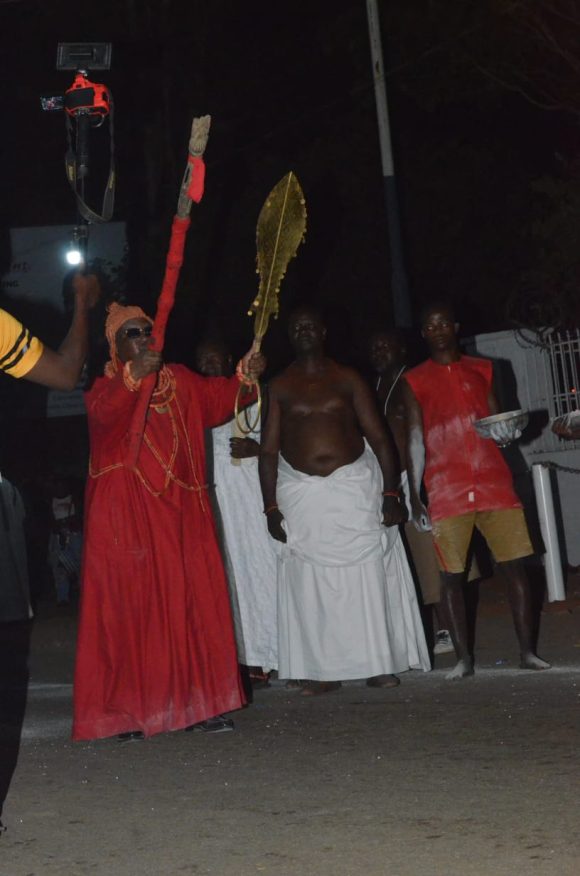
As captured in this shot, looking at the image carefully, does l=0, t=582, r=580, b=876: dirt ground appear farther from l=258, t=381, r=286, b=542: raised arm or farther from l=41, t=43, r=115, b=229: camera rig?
l=41, t=43, r=115, b=229: camera rig

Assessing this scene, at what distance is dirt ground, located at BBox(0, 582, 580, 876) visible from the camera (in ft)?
15.7

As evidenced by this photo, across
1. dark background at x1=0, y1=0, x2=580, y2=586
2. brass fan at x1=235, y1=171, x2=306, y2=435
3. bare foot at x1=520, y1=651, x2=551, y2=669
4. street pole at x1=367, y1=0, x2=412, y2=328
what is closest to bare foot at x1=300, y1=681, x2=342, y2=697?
bare foot at x1=520, y1=651, x2=551, y2=669

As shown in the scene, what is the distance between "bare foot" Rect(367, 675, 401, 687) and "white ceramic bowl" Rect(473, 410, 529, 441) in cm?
140

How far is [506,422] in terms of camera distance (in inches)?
324

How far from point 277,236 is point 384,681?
2.48 meters

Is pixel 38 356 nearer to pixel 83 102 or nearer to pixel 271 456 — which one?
pixel 83 102

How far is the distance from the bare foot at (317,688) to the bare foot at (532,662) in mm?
1031

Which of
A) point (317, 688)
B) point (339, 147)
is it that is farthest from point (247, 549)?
point (339, 147)

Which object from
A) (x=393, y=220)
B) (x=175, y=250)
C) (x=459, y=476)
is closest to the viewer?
(x=175, y=250)

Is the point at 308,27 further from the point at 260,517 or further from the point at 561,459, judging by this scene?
the point at 260,517

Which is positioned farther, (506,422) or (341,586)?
(341,586)

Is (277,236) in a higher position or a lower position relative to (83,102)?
lower

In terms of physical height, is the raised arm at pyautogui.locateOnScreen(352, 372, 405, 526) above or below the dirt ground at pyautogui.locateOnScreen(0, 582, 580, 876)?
above

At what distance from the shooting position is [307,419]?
8.52 metres
